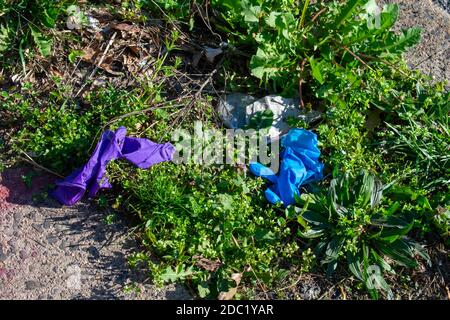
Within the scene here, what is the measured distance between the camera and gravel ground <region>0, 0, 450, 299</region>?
3.08 meters

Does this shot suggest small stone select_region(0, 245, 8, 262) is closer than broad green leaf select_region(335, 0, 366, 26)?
Yes

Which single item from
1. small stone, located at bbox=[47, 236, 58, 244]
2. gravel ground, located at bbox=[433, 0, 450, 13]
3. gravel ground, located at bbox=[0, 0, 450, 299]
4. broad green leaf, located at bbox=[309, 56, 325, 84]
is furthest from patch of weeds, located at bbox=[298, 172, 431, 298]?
gravel ground, located at bbox=[433, 0, 450, 13]

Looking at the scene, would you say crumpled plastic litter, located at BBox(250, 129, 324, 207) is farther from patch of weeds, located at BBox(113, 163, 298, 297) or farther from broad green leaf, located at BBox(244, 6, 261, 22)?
broad green leaf, located at BBox(244, 6, 261, 22)

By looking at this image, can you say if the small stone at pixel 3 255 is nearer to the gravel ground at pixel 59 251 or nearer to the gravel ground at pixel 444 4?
the gravel ground at pixel 59 251

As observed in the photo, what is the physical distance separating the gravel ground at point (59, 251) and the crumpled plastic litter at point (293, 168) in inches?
28.7

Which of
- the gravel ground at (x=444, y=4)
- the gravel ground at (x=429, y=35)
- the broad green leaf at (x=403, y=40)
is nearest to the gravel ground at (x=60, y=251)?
the broad green leaf at (x=403, y=40)

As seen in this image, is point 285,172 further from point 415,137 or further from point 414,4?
point 414,4

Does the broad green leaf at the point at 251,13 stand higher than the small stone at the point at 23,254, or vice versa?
the broad green leaf at the point at 251,13

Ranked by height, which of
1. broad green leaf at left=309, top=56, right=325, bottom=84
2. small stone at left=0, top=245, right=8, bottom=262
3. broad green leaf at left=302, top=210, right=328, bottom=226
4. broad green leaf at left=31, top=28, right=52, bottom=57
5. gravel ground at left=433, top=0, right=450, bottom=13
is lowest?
small stone at left=0, top=245, right=8, bottom=262

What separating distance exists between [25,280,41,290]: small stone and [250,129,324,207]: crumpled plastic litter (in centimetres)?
122

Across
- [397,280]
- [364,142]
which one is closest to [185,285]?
[397,280]

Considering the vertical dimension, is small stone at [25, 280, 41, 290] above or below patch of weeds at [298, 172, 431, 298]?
below

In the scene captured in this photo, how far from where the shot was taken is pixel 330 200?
3.26 metres

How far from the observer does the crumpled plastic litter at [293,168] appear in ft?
11.0
